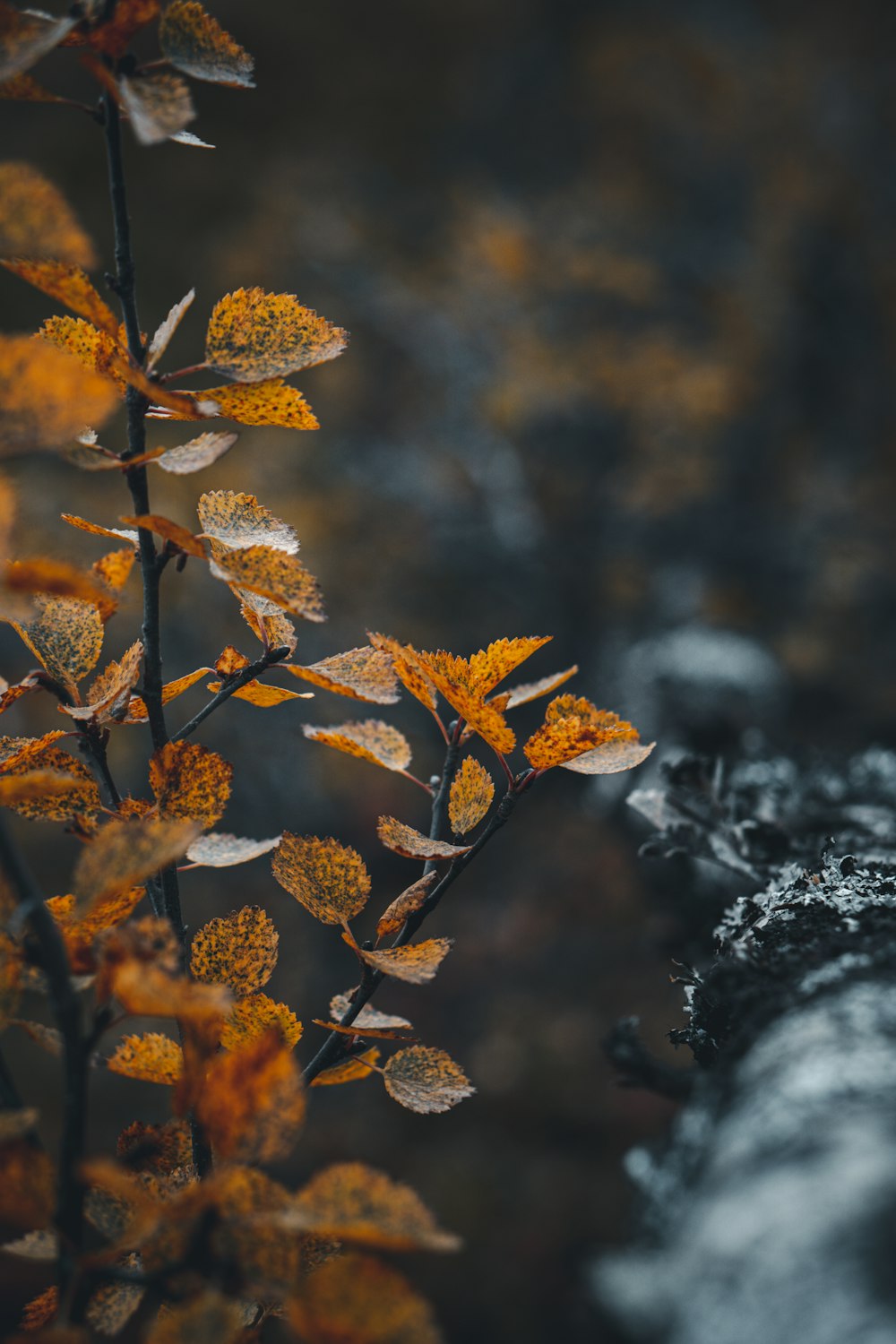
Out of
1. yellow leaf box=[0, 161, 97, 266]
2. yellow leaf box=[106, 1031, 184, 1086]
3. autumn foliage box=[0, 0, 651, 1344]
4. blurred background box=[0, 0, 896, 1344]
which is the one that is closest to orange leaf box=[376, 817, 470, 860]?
autumn foliage box=[0, 0, 651, 1344]

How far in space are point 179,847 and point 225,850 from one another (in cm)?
10

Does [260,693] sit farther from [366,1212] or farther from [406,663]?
[366,1212]

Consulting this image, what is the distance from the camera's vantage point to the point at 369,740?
13.3 inches

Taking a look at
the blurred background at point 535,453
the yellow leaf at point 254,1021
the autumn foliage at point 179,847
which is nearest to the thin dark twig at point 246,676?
the autumn foliage at point 179,847

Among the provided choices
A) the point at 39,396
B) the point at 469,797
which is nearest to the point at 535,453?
the point at 469,797

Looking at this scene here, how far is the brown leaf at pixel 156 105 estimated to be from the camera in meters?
0.23

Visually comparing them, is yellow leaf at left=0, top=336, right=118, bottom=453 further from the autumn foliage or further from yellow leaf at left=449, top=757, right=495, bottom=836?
yellow leaf at left=449, top=757, right=495, bottom=836

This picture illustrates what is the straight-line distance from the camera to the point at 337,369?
2312 mm

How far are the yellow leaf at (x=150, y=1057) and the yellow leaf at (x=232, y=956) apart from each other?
0.03 m

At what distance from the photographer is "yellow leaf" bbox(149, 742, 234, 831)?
1.00 ft

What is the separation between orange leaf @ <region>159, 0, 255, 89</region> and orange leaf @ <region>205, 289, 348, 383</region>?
0.21 ft

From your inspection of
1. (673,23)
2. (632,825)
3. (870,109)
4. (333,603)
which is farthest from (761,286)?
(632,825)

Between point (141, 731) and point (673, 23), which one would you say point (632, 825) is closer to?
point (141, 731)

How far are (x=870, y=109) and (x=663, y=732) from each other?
242cm
